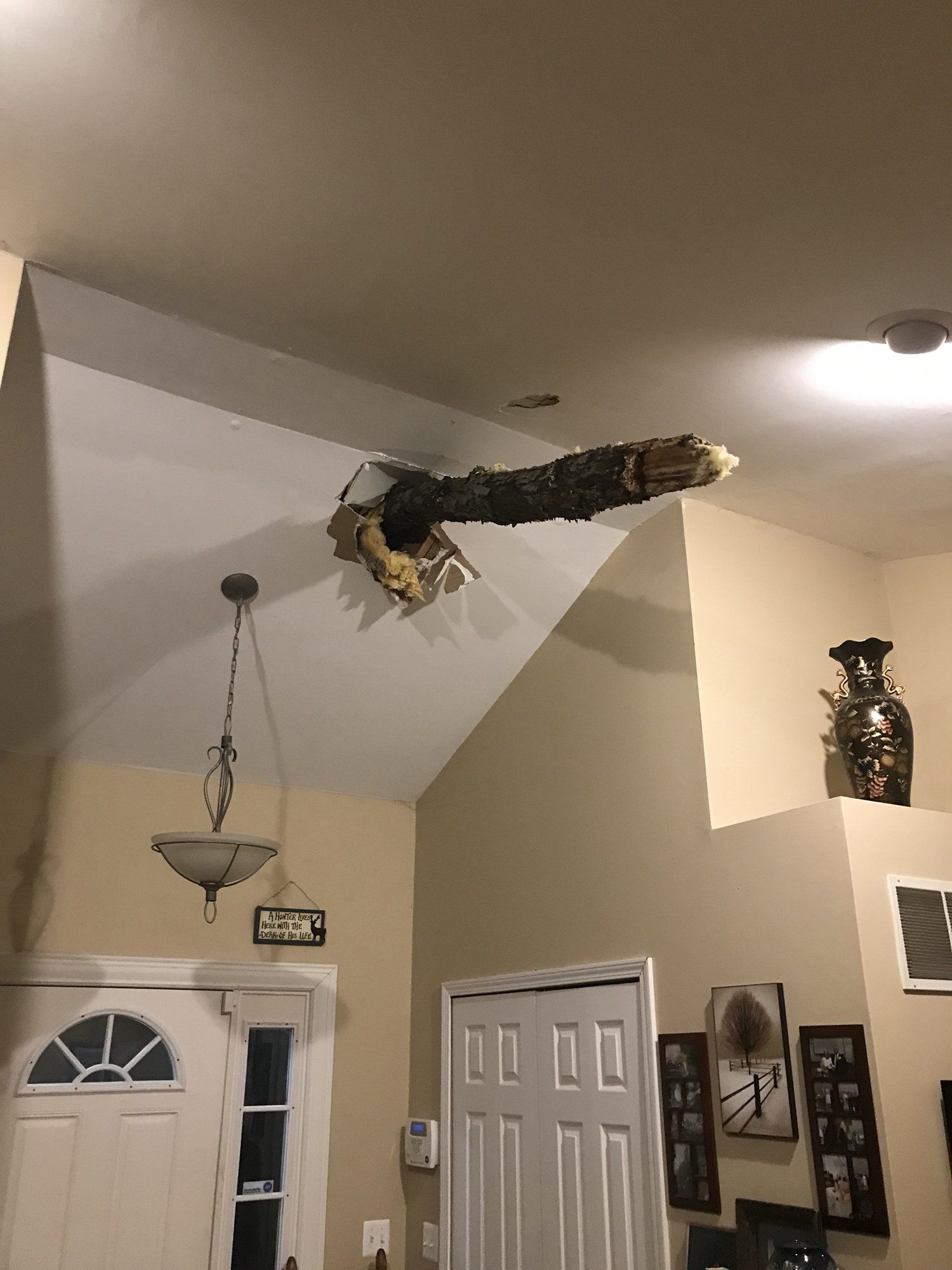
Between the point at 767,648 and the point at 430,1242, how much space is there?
258 centimetres

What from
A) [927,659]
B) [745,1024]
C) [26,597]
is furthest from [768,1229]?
[26,597]

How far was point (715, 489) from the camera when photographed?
10.5 feet

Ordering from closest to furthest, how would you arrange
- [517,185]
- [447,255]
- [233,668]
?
[517,185]
[447,255]
[233,668]

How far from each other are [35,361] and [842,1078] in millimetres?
2718

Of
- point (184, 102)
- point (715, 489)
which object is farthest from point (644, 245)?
point (715, 489)

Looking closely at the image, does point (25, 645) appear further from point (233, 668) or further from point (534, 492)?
point (534, 492)

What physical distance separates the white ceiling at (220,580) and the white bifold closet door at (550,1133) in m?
1.23

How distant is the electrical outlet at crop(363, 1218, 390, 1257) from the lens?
152 inches

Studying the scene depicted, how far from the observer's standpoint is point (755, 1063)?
8.70ft

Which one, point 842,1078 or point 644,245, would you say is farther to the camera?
point 842,1078

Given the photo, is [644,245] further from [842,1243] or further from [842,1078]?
[842,1243]

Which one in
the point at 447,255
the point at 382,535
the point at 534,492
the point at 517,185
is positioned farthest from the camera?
the point at 382,535

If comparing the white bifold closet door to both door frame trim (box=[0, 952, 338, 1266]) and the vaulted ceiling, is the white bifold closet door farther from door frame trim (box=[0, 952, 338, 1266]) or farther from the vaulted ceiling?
the vaulted ceiling

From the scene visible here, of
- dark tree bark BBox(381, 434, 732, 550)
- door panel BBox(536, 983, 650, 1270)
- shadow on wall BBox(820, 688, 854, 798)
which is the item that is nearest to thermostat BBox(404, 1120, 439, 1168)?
door panel BBox(536, 983, 650, 1270)
